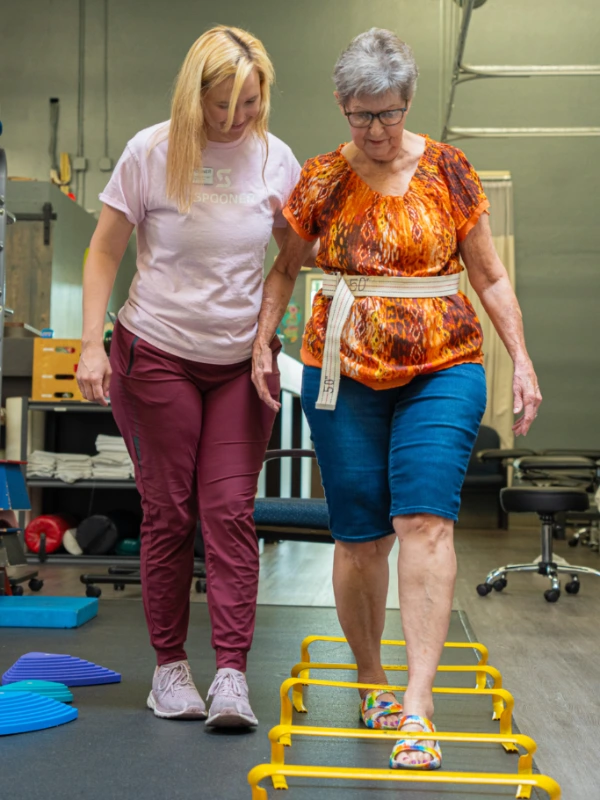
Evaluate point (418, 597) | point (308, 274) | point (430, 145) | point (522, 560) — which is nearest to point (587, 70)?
point (522, 560)

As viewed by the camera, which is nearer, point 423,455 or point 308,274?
point 423,455

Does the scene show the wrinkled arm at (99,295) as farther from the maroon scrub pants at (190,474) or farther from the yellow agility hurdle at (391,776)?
the yellow agility hurdle at (391,776)

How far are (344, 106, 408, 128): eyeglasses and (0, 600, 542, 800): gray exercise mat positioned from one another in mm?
1067

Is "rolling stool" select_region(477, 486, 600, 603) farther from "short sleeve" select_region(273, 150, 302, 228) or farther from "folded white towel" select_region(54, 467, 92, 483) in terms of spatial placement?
"short sleeve" select_region(273, 150, 302, 228)

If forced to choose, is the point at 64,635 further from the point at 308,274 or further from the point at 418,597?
the point at 308,274

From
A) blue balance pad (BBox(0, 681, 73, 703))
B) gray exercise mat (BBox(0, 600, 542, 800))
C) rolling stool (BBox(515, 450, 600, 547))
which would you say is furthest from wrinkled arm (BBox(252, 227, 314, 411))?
rolling stool (BBox(515, 450, 600, 547))

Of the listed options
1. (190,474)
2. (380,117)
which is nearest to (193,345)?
(190,474)

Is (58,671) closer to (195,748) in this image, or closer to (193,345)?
(195,748)

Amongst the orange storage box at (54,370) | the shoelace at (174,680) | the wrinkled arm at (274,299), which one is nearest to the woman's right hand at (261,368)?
the wrinkled arm at (274,299)

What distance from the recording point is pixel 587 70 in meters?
5.82

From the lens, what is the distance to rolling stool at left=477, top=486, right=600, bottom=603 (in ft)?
13.9

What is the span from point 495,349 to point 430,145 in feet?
23.9

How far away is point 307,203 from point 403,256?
228mm

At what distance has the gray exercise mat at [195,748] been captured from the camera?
4.79 feet
